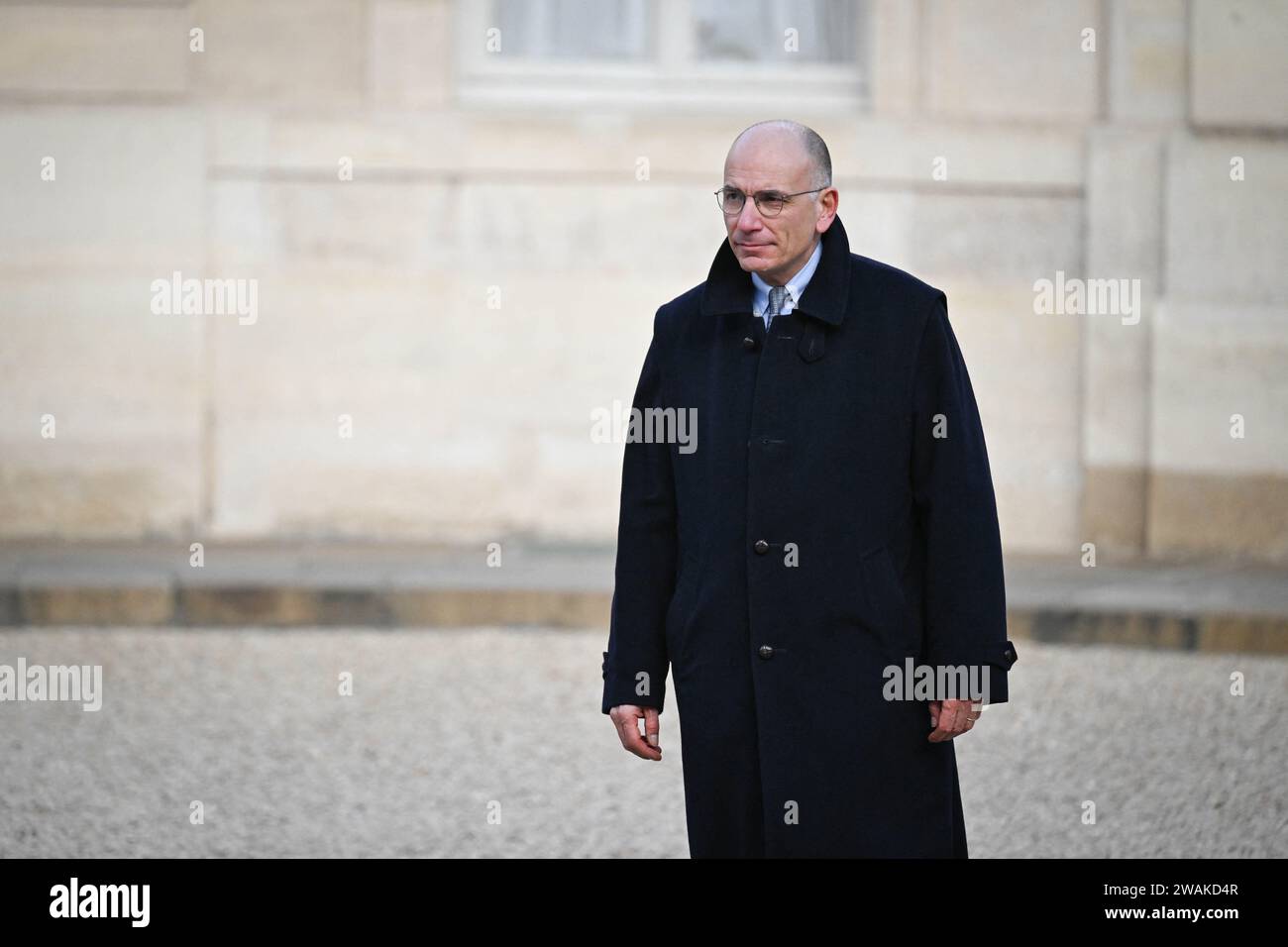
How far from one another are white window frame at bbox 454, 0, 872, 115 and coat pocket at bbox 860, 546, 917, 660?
275 inches

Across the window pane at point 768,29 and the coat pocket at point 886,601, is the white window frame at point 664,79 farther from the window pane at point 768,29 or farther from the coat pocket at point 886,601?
the coat pocket at point 886,601

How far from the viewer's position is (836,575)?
3051 mm

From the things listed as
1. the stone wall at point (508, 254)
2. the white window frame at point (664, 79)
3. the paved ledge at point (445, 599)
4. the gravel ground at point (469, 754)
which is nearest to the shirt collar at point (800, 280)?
the gravel ground at point (469, 754)

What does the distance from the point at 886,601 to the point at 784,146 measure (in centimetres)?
81

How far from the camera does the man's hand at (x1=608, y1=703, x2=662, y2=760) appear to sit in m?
3.25

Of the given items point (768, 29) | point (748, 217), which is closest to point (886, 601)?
point (748, 217)

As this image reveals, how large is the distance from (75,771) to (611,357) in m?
4.42

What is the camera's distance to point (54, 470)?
9.46 meters

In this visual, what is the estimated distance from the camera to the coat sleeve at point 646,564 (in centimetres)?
327

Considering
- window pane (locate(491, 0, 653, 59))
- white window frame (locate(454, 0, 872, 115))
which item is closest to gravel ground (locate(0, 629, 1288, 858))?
white window frame (locate(454, 0, 872, 115))

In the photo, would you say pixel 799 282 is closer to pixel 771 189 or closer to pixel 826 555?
pixel 771 189

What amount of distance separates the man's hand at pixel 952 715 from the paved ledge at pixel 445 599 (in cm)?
496

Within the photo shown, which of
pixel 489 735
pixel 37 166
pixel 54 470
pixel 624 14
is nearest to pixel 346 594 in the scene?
pixel 489 735

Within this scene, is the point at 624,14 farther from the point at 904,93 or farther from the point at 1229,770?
the point at 1229,770
